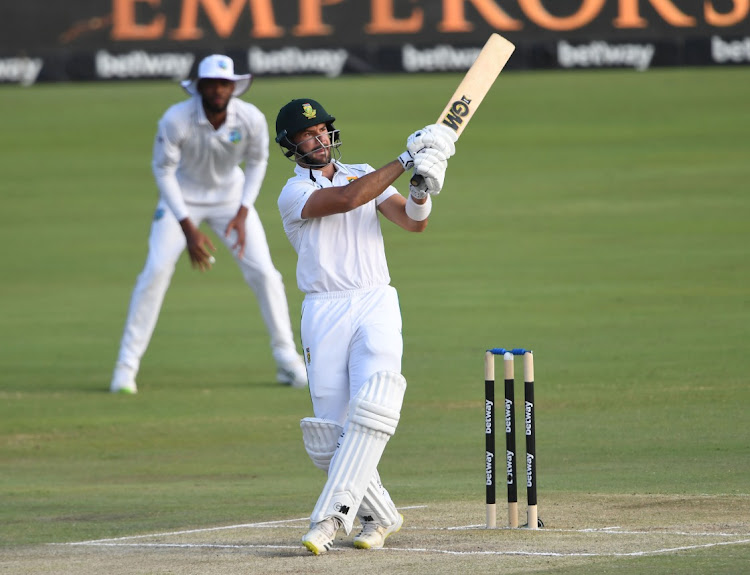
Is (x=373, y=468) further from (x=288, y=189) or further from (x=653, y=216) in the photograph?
(x=653, y=216)

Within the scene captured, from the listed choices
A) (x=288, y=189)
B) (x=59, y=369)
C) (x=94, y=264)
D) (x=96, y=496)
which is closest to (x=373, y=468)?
(x=288, y=189)

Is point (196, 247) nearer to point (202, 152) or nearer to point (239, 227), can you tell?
point (239, 227)

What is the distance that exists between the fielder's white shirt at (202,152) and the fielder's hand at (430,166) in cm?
509

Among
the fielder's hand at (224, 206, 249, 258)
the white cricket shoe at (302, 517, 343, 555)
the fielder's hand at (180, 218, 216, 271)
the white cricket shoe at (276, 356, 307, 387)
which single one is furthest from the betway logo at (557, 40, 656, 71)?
the white cricket shoe at (302, 517, 343, 555)

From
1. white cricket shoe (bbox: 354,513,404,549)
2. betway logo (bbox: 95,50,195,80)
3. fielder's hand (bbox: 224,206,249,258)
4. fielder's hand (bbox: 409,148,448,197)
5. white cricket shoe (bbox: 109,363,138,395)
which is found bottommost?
white cricket shoe (bbox: 109,363,138,395)

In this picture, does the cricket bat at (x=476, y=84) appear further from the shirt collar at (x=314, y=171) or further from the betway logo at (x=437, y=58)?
the betway logo at (x=437, y=58)

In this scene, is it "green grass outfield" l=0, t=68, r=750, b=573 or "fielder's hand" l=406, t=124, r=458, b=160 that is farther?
"green grass outfield" l=0, t=68, r=750, b=573

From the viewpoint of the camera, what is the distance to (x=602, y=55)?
2586 cm

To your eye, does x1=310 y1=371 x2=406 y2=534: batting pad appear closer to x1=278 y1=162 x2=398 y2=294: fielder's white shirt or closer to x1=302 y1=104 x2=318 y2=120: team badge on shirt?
x1=278 y1=162 x2=398 y2=294: fielder's white shirt

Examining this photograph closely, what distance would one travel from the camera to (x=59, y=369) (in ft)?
43.2

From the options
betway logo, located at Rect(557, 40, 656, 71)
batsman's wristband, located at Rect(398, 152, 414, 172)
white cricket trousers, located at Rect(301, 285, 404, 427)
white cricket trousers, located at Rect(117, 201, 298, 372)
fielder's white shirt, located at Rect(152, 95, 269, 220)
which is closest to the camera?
batsman's wristband, located at Rect(398, 152, 414, 172)

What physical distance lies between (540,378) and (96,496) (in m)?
4.18

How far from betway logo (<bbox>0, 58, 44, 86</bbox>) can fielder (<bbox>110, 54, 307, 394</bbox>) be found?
1541cm

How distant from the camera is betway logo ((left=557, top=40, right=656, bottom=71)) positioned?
25.6m
